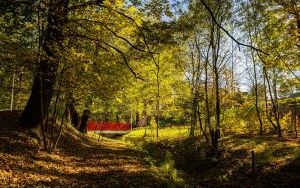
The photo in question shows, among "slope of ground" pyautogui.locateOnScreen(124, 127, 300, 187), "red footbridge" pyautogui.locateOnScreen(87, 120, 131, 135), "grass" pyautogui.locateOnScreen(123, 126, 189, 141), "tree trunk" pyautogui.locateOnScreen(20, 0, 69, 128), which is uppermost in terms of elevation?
"tree trunk" pyautogui.locateOnScreen(20, 0, 69, 128)

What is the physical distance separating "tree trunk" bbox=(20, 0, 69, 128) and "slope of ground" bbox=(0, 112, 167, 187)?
2.96ft

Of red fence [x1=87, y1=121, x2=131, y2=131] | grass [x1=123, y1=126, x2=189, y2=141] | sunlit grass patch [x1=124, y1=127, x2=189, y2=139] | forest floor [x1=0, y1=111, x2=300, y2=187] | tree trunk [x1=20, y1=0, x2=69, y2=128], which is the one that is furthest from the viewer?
red fence [x1=87, y1=121, x2=131, y2=131]

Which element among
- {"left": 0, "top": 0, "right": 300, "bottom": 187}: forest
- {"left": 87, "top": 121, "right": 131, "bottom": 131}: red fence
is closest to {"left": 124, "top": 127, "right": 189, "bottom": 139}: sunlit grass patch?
{"left": 87, "top": 121, "right": 131, "bottom": 131}: red fence

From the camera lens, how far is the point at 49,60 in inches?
530

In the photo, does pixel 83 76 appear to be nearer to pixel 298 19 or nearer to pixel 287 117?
pixel 298 19

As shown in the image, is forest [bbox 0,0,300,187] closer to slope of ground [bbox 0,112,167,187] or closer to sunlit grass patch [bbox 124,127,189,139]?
slope of ground [bbox 0,112,167,187]

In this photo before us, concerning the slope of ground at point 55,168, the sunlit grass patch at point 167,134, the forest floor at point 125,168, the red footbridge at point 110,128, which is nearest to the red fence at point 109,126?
the red footbridge at point 110,128

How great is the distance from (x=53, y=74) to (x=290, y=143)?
14.4 meters

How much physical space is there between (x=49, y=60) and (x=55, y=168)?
13.7 ft

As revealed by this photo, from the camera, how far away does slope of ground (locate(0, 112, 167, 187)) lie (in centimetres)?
1146

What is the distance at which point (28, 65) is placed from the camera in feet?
46.3

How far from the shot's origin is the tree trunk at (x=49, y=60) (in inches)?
504

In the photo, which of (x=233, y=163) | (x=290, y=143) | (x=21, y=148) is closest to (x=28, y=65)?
(x=21, y=148)

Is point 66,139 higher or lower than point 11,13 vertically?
lower
